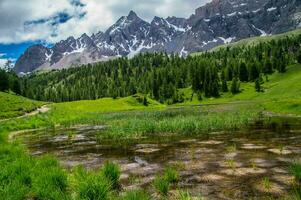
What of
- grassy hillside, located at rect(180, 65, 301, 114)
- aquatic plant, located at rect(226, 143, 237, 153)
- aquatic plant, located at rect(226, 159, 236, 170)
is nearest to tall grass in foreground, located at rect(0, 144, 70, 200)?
aquatic plant, located at rect(226, 159, 236, 170)

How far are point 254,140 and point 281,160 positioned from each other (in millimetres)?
10664

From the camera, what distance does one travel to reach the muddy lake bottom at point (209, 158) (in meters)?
17.8

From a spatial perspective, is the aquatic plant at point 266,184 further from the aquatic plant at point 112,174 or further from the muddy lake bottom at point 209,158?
the aquatic plant at point 112,174

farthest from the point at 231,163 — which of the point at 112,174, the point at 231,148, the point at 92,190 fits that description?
the point at 92,190

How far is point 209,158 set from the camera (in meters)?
25.7

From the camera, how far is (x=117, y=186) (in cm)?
1831

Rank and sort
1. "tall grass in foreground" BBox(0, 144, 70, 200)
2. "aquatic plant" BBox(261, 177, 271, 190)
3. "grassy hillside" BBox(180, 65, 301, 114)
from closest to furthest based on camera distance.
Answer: "tall grass in foreground" BBox(0, 144, 70, 200) < "aquatic plant" BBox(261, 177, 271, 190) < "grassy hillside" BBox(180, 65, 301, 114)

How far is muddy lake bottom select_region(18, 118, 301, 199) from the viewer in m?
17.8

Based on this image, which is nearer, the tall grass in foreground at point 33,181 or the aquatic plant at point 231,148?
the tall grass in foreground at point 33,181

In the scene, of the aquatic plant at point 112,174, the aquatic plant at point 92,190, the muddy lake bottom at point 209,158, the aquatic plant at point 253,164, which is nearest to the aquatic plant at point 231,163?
the muddy lake bottom at point 209,158

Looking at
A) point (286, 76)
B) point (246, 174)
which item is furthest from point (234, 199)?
point (286, 76)

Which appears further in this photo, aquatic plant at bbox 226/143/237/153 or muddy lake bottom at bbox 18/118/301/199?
aquatic plant at bbox 226/143/237/153

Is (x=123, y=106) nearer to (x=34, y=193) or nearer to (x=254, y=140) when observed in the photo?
(x=254, y=140)

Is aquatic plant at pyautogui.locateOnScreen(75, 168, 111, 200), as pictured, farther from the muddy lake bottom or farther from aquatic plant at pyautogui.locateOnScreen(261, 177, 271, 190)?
aquatic plant at pyautogui.locateOnScreen(261, 177, 271, 190)
